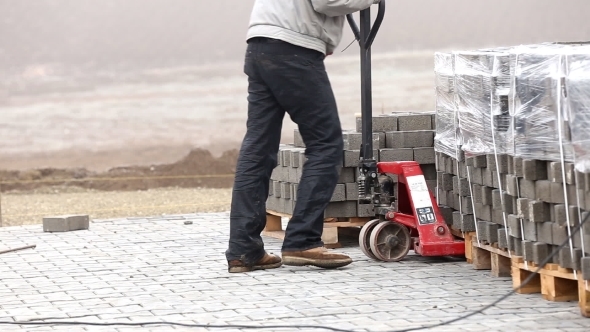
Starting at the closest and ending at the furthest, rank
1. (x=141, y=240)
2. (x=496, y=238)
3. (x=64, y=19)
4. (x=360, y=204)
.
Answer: (x=496, y=238), (x=360, y=204), (x=141, y=240), (x=64, y=19)

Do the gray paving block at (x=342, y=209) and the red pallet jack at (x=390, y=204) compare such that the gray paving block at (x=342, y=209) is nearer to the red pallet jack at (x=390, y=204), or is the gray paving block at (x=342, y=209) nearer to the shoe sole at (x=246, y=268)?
the red pallet jack at (x=390, y=204)

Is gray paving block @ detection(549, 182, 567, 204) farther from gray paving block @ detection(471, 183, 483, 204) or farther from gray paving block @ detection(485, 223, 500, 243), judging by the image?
gray paving block @ detection(471, 183, 483, 204)

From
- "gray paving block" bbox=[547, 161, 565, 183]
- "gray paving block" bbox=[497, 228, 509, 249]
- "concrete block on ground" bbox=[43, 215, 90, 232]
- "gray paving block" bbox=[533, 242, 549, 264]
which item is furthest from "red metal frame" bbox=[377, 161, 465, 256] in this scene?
"concrete block on ground" bbox=[43, 215, 90, 232]

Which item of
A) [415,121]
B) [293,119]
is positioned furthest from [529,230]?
[415,121]

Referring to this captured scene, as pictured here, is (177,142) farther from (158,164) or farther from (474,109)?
(474,109)

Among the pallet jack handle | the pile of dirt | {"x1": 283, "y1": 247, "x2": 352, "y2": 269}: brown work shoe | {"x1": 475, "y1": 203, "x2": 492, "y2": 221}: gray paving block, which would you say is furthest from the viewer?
the pile of dirt

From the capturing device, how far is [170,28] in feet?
53.2

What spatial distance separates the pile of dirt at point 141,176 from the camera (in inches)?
596

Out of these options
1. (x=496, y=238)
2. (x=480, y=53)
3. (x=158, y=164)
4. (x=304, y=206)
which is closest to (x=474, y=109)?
(x=480, y=53)

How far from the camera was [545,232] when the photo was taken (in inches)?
216

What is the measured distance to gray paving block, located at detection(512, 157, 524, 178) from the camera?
18.6 ft

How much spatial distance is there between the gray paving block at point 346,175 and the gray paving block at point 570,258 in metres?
2.33

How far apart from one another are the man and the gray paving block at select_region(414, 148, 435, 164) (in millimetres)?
965

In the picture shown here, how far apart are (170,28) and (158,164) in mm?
2081
